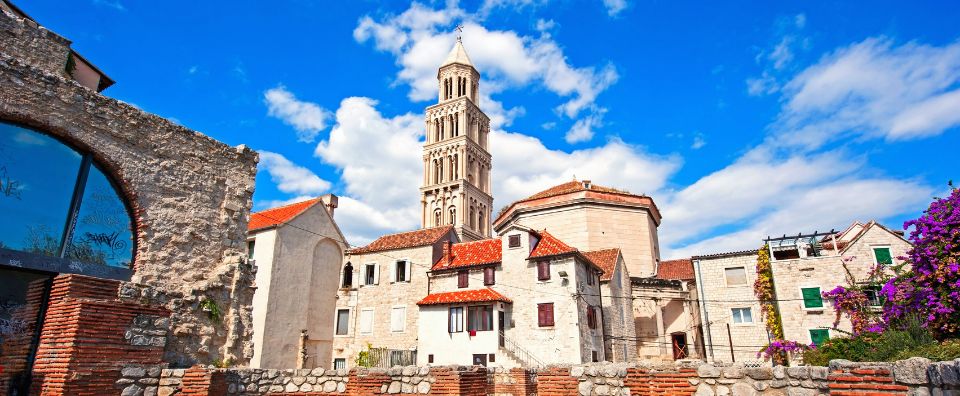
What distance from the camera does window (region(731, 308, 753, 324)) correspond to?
97.9 feet

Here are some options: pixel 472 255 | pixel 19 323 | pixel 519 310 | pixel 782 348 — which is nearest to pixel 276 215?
pixel 472 255

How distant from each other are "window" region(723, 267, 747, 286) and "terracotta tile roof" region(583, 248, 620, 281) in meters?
6.30

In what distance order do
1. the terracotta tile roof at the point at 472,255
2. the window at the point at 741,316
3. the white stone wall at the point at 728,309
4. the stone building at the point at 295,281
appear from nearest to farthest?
the stone building at the point at 295,281 < the white stone wall at the point at 728,309 < the window at the point at 741,316 < the terracotta tile roof at the point at 472,255

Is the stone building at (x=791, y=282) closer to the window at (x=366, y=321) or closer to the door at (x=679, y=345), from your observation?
the door at (x=679, y=345)

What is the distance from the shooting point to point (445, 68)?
7562 centimetres

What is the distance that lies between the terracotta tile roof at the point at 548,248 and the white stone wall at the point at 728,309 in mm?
9045

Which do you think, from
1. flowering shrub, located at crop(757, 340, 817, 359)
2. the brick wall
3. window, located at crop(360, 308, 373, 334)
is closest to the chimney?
window, located at crop(360, 308, 373, 334)

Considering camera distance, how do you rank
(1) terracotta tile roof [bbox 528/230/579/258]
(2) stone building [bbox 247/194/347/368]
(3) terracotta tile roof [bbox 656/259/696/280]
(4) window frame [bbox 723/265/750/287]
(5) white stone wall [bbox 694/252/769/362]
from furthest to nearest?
(3) terracotta tile roof [bbox 656/259/696/280], (4) window frame [bbox 723/265/750/287], (5) white stone wall [bbox 694/252/769/362], (1) terracotta tile roof [bbox 528/230/579/258], (2) stone building [bbox 247/194/347/368]

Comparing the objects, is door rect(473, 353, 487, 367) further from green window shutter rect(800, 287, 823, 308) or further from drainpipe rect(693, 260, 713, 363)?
green window shutter rect(800, 287, 823, 308)

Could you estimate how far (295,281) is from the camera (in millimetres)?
30094

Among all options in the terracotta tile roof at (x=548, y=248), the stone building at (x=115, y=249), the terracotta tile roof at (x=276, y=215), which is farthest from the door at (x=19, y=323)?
the terracotta tile roof at (x=548, y=248)

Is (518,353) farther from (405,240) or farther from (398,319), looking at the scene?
(405,240)

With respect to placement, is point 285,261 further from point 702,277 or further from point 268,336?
point 702,277

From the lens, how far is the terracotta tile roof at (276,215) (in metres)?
29.7
